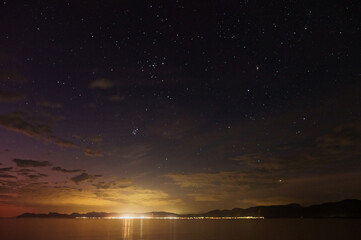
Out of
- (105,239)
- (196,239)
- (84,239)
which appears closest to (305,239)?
(196,239)

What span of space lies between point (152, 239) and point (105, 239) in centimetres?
881

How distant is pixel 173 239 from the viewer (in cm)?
6094

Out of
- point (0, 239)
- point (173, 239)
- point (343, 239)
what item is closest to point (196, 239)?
point (173, 239)

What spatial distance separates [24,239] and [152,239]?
76.7 ft

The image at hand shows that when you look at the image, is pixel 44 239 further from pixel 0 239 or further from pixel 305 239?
pixel 305 239

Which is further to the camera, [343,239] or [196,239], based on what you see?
[196,239]

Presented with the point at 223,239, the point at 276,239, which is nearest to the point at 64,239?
the point at 223,239

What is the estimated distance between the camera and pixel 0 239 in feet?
193

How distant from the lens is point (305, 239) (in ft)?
193

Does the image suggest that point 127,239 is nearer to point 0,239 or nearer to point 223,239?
point 223,239

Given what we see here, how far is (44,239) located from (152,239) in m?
19.7

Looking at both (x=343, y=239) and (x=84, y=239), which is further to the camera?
(x=84, y=239)

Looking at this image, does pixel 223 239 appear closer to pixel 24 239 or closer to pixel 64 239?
pixel 64 239

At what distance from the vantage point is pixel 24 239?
59.2 meters
